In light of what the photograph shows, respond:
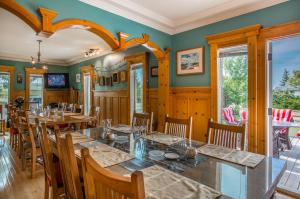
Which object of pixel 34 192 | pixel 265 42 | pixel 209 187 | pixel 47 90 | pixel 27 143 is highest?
pixel 265 42

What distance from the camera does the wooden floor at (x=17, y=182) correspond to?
2369mm

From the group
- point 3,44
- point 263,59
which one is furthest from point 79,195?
point 3,44

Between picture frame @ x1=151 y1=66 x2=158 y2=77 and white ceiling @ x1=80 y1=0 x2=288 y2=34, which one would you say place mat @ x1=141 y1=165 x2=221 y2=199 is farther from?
picture frame @ x1=151 y1=66 x2=158 y2=77

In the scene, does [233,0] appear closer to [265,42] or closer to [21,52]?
[265,42]

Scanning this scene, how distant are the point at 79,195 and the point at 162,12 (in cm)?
306

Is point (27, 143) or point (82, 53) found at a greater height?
point (82, 53)

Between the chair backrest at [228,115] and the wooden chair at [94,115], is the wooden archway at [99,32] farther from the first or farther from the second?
the wooden chair at [94,115]

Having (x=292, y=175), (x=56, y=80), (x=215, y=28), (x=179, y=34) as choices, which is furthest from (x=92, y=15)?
(x=56, y=80)

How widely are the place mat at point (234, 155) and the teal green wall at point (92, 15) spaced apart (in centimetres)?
219

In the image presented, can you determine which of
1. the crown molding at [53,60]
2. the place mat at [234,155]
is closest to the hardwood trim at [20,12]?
the place mat at [234,155]

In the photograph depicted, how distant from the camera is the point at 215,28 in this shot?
323 centimetres

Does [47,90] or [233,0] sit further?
[47,90]

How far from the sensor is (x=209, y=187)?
1.00m

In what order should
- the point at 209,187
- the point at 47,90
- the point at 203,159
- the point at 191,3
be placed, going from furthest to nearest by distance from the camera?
the point at 47,90 < the point at 191,3 < the point at 203,159 < the point at 209,187
